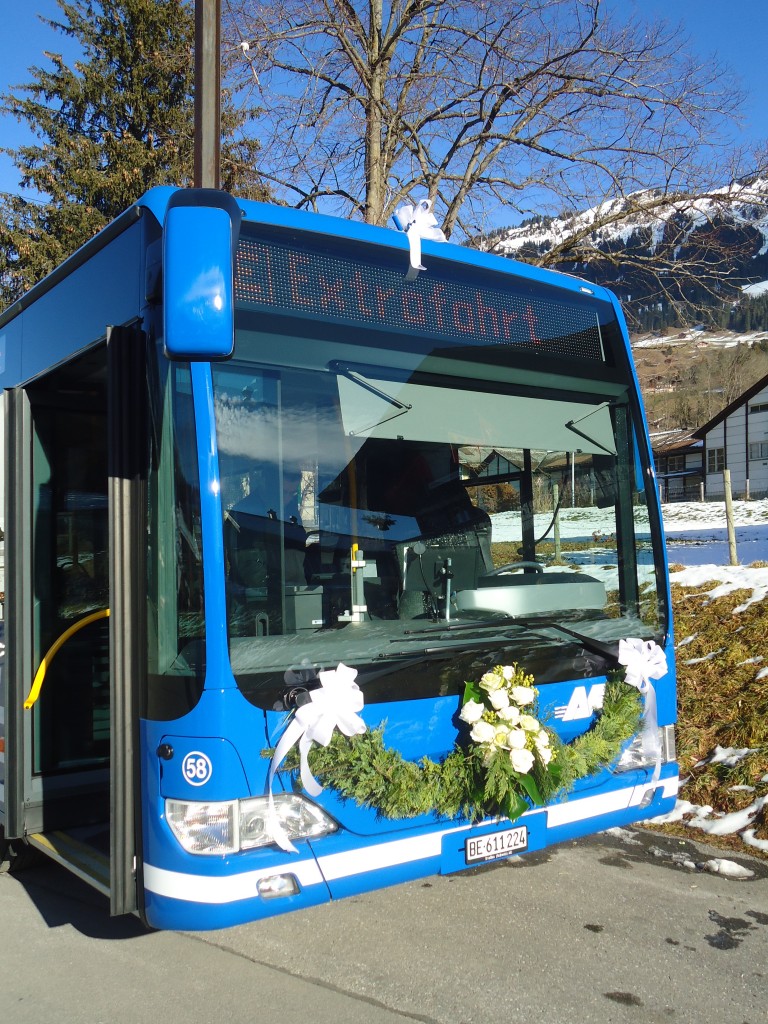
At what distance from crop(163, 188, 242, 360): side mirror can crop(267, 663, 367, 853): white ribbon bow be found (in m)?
1.18

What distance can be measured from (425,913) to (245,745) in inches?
67.4

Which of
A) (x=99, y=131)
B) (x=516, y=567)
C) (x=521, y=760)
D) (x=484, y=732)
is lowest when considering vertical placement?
→ (x=521, y=760)

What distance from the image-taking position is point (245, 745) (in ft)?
10.0

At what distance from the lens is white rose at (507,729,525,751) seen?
3393mm

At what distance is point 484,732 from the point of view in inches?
133

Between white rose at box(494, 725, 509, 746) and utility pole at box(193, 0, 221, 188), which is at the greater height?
utility pole at box(193, 0, 221, 188)

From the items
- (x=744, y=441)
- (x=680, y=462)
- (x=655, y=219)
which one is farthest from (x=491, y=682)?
(x=680, y=462)

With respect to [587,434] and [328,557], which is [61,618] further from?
[587,434]

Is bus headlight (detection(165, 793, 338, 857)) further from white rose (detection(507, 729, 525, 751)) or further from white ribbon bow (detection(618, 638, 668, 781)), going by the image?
white ribbon bow (detection(618, 638, 668, 781))

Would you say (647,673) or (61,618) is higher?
(61,618)

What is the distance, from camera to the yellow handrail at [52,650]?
14.2ft

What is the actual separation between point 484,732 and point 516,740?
0.43ft

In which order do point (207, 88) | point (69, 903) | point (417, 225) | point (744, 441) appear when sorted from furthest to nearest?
1. point (744, 441)
2. point (207, 88)
3. point (69, 903)
4. point (417, 225)

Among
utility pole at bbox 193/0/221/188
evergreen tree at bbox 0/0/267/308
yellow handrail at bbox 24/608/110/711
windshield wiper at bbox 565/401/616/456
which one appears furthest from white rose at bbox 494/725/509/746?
evergreen tree at bbox 0/0/267/308
